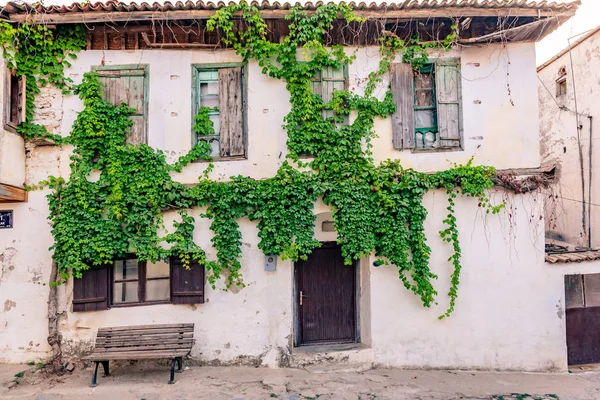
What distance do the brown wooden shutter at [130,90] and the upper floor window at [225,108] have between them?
85cm

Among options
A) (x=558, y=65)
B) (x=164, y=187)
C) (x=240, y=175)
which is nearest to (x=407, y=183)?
(x=240, y=175)

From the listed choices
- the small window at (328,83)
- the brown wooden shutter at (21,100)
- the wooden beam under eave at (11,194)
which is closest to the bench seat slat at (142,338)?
the wooden beam under eave at (11,194)

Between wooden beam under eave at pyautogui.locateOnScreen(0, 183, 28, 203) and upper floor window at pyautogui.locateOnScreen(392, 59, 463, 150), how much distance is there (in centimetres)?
604

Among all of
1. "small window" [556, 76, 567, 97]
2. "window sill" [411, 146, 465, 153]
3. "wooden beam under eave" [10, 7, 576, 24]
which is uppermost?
"small window" [556, 76, 567, 97]

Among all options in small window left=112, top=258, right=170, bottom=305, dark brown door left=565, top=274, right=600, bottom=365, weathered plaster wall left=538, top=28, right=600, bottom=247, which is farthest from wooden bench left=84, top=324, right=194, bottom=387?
weathered plaster wall left=538, top=28, right=600, bottom=247

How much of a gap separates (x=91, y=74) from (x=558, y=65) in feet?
36.8

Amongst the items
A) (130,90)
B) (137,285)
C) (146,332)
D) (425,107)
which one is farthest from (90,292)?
(425,107)

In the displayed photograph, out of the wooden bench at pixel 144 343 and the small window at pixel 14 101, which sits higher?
the small window at pixel 14 101

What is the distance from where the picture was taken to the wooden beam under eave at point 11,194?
5.20 m

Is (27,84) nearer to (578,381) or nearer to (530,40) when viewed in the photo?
(530,40)

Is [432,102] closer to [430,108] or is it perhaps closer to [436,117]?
[430,108]

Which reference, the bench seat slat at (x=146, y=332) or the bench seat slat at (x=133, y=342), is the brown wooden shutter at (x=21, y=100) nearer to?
the bench seat slat at (x=146, y=332)

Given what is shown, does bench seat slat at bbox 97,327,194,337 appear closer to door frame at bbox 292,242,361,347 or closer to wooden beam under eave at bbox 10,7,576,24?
door frame at bbox 292,242,361,347

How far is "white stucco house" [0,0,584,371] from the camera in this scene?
5652mm
